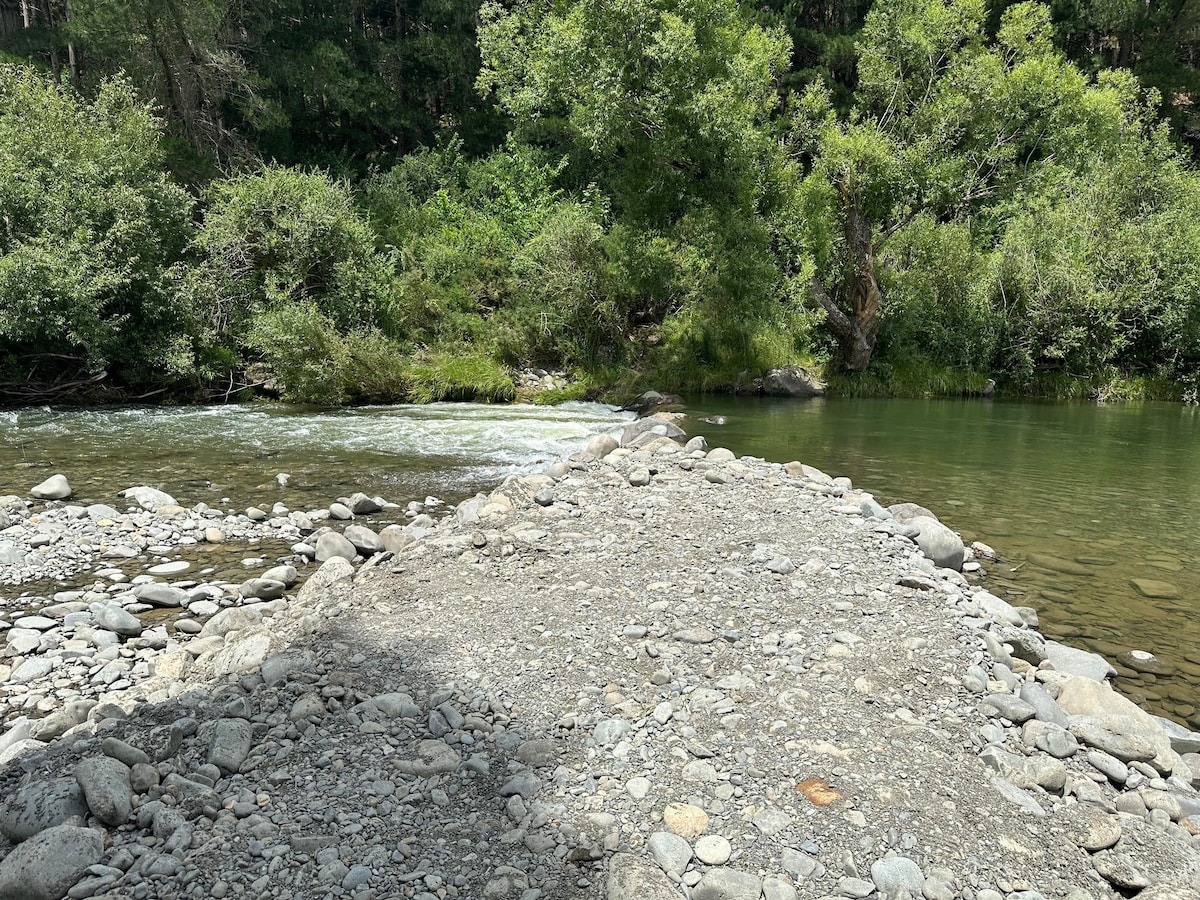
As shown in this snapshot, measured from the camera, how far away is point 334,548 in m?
7.85

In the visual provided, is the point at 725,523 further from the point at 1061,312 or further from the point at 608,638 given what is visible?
the point at 1061,312

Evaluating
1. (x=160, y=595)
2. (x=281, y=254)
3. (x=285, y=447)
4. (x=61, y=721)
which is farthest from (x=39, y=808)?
(x=281, y=254)

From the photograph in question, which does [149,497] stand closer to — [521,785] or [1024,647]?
[521,785]

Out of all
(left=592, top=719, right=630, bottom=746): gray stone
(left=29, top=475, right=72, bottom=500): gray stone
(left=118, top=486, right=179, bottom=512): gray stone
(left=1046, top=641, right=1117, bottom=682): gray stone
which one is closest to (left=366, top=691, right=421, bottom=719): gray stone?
(left=592, top=719, right=630, bottom=746): gray stone

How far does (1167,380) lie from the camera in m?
24.8

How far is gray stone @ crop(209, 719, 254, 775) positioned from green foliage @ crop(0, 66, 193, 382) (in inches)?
634

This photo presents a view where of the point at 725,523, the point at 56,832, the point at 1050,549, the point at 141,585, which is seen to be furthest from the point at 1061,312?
the point at 56,832

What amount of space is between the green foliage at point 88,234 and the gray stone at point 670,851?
58.9 feet

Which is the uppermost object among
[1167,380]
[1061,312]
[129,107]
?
[129,107]

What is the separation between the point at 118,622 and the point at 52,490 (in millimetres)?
4943

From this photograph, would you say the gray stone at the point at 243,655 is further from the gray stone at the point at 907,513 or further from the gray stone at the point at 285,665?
the gray stone at the point at 907,513

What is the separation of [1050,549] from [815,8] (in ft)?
126

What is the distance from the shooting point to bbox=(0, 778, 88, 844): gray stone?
3240 mm

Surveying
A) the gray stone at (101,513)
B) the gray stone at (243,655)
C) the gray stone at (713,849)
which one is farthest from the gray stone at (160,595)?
the gray stone at (713,849)
